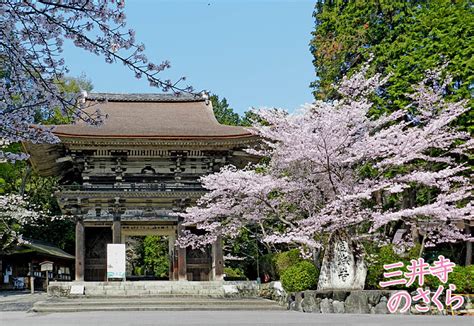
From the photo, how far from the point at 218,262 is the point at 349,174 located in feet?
20.7

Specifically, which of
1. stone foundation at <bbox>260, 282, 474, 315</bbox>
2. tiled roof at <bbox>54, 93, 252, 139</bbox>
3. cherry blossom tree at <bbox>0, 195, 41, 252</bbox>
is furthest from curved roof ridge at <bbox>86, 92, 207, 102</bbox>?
stone foundation at <bbox>260, 282, 474, 315</bbox>

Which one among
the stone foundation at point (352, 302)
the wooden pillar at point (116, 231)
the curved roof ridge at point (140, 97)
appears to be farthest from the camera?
the curved roof ridge at point (140, 97)

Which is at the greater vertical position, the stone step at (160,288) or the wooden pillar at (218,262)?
the wooden pillar at (218,262)

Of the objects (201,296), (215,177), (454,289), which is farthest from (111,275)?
(454,289)

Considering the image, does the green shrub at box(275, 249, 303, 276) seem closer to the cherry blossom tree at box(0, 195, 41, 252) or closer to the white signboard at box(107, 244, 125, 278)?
the white signboard at box(107, 244, 125, 278)

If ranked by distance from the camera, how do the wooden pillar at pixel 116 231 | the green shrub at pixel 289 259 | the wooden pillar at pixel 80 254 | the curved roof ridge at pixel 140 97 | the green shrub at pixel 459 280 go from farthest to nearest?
the curved roof ridge at pixel 140 97
the wooden pillar at pixel 116 231
the wooden pillar at pixel 80 254
the green shrub at pixel 289 259
the green shrub at pixel 459 280

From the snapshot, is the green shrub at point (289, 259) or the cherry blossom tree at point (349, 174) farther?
the green shrub at point (289, 259)

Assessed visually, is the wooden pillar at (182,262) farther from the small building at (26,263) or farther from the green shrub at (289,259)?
the small building at (26,263)

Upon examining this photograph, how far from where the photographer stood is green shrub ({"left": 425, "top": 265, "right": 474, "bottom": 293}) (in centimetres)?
1345

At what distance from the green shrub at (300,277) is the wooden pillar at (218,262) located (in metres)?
4.30

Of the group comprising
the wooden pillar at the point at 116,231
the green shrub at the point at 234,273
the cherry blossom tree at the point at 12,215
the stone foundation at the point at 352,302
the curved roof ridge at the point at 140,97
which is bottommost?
the stone foundation at the point at 352,302

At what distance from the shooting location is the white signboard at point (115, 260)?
56.9ft

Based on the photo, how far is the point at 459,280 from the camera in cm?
1348

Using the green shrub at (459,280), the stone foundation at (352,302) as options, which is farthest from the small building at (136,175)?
the green shrub at (459,280)
